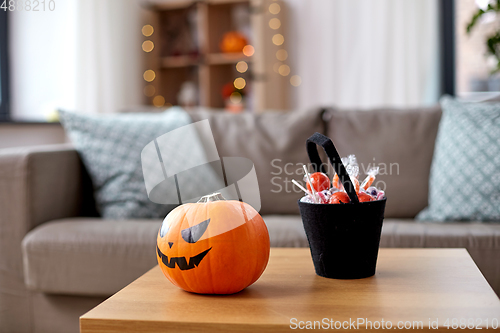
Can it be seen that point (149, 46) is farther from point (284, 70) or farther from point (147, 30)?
point (284, 70)

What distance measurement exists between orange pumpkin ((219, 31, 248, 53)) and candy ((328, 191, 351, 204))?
2.89 metres

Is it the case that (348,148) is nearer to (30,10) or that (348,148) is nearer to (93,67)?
(93,67)

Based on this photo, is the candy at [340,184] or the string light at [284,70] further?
the string light at [284,70]

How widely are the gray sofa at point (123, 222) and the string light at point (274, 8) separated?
184cm

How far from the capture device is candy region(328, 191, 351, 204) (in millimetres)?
740

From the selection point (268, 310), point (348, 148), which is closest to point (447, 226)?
point (348, 148)

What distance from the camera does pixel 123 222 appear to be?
1.51 m

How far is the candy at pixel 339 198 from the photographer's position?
74cm

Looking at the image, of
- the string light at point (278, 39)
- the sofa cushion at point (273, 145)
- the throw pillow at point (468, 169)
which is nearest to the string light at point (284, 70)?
the string light at point (278, 39)

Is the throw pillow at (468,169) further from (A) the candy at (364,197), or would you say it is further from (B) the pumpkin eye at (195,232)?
(B) the pumpkin eye at (195,232)

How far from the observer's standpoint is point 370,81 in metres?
3.41

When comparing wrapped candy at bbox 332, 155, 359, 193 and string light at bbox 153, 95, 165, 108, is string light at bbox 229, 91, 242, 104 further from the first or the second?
wrapped candy at bbox 332, 155, 359, 193

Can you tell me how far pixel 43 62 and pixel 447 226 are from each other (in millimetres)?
2653

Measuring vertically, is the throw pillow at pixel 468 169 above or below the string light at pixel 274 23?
below
